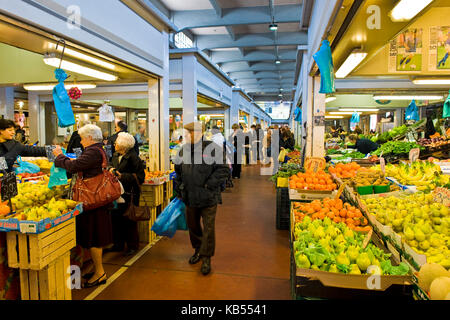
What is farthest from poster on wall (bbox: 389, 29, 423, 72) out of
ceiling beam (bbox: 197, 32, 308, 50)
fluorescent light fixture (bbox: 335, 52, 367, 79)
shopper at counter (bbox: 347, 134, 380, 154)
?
ceiling beam (bbox: 197, 32, 308, 50)

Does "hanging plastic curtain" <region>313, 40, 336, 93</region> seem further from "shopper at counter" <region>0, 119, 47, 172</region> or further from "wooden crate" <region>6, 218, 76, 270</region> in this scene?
"shopper at counter" <region>0, 119, 47, 172</region>

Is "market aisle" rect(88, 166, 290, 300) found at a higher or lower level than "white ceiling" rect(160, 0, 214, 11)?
lower

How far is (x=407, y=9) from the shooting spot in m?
3.03

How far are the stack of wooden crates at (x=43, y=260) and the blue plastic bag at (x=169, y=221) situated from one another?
115cm

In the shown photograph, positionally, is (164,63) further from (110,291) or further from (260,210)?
(110,291)

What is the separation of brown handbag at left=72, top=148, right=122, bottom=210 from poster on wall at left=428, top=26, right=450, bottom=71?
516cm

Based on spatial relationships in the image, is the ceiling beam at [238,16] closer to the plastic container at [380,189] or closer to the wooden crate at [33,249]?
the plastic container at [380,189]

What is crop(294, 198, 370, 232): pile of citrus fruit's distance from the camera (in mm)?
3041

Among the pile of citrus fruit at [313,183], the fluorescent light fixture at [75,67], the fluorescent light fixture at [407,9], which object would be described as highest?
the fluorescent light fixture at [407,9]

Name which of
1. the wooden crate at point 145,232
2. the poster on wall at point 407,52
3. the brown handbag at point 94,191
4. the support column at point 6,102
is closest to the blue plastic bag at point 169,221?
the brown handbag at point 94,191

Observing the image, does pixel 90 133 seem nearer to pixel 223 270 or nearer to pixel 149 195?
pixel 149 195

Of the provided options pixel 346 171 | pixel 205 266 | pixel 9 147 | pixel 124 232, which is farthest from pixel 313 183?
pixel 9 147

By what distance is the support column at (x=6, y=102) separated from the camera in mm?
10078
